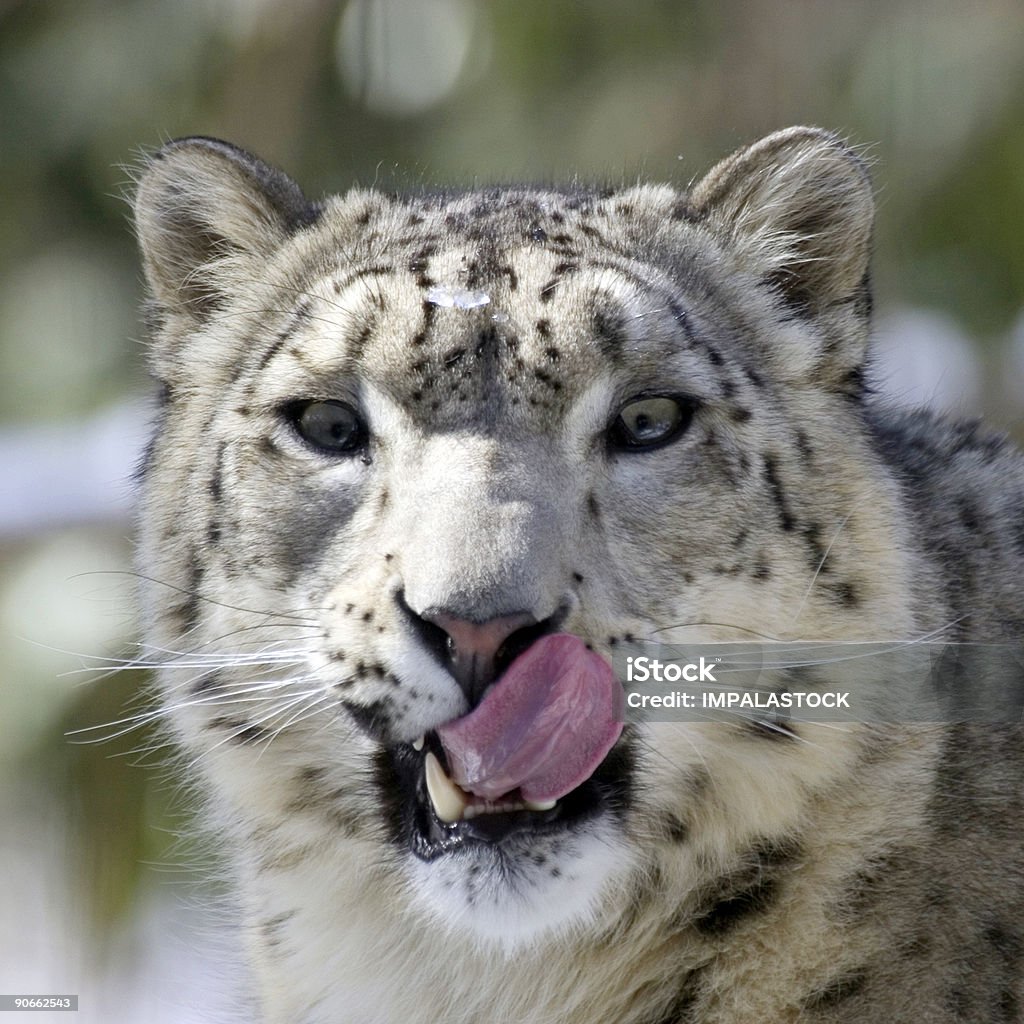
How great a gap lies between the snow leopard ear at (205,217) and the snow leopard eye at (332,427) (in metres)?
0.74

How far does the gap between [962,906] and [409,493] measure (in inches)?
53.6

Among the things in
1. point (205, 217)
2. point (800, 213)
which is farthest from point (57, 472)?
point (800, 213)

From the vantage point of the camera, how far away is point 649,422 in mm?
3354

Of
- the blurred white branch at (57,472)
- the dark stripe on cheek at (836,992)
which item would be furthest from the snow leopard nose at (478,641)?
the blurred white branch at (57,472)

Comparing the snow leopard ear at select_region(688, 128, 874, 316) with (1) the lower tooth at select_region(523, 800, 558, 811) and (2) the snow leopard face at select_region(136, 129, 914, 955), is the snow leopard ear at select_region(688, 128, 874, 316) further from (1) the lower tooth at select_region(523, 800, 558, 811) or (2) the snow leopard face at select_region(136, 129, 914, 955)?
(1) the lower tooth at select_region(523, 800, 558, 811)

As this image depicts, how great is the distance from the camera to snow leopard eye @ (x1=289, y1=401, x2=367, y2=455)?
344 cm

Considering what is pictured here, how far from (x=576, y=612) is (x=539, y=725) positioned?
222mm

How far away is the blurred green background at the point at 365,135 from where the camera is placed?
7961 mm

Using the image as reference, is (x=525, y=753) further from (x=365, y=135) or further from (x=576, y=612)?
(x=365, y=135)

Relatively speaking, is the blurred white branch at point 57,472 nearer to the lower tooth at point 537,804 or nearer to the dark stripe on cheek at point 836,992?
the lower tooth at point 537,804

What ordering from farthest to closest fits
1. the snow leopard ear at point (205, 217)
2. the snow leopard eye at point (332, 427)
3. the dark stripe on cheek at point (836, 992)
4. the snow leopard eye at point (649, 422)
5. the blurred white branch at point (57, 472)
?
the blurred white branch at point (57, 472) → the snow leopard ear at point (205, 217) → the snow leopard eye at point (332, 427) → the snow leopard eye at point (649, 422) → the dark stripe on cheek at point (836, 992)

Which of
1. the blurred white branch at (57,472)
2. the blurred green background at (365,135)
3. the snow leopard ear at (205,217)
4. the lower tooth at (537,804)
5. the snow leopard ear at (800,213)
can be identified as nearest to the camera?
the lower tooth at (537,804)

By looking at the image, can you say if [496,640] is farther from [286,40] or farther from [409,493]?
[286,40]

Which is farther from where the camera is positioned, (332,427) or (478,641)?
(332,427)
